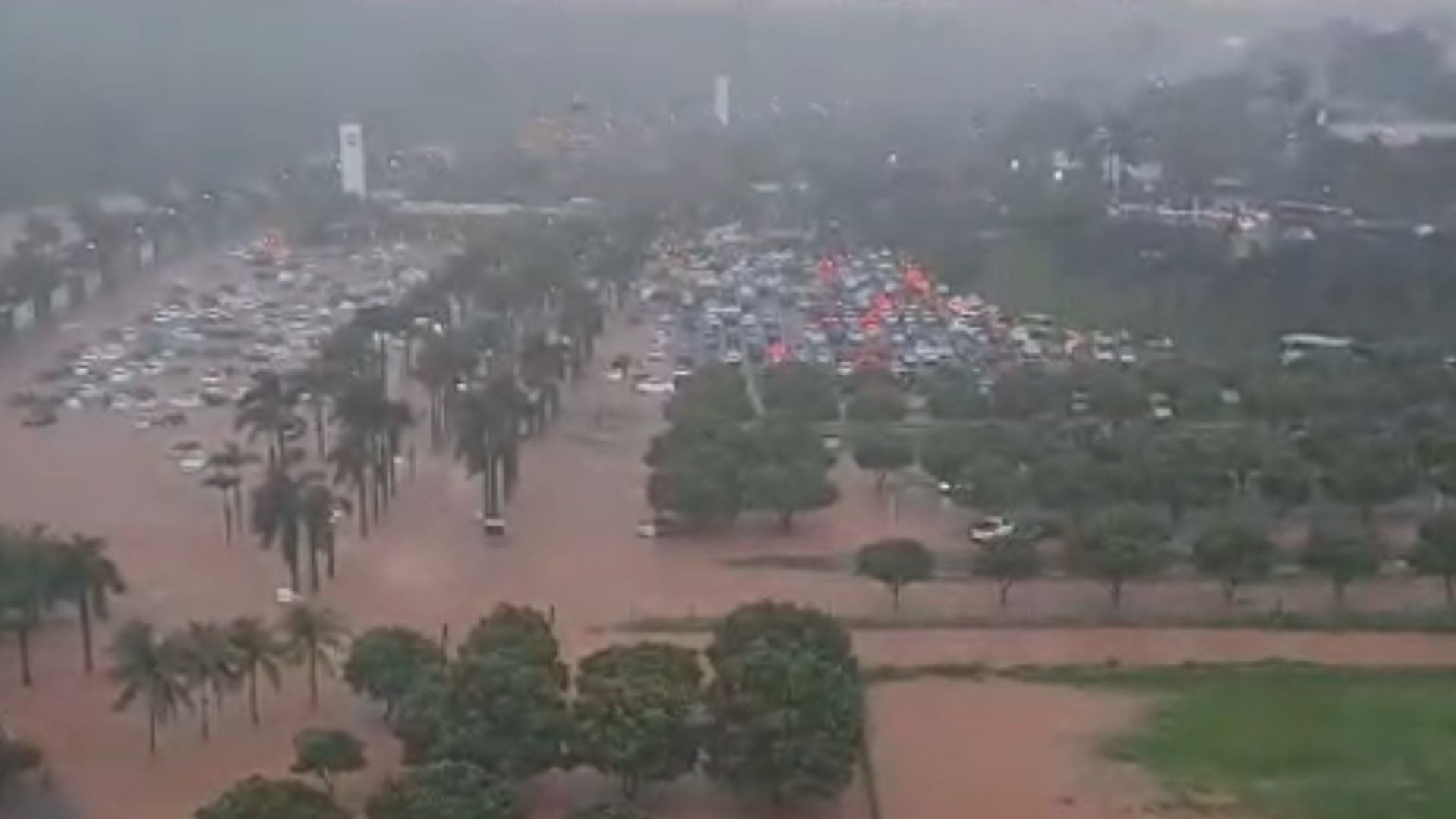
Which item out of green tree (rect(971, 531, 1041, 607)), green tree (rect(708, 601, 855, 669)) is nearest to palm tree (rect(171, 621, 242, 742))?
green tree (rect(708, 601, 855, 669))

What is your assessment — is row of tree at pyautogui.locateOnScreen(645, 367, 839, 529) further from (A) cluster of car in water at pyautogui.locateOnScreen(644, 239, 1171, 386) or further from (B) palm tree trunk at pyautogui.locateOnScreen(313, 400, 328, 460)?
(A) cluster of car in water at pyautogui.locateOnScreen(644, 239, 1171, 386)

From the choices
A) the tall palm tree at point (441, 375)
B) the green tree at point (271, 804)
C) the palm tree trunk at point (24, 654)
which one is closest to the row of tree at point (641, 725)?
the green tree at point (271, 804)

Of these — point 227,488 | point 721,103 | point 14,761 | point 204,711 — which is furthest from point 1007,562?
point 721,103

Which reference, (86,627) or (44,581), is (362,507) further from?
(44,581)

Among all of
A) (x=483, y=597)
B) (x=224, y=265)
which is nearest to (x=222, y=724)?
(x=483, y=597)

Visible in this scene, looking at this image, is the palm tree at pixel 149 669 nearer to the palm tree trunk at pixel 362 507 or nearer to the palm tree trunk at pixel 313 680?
the palm tree trunk at pixel 313 680

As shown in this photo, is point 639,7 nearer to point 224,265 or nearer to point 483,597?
point 224,265
